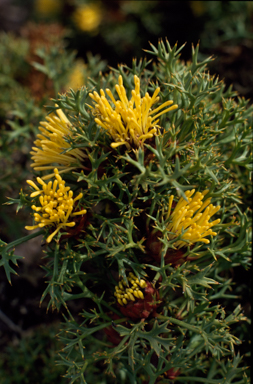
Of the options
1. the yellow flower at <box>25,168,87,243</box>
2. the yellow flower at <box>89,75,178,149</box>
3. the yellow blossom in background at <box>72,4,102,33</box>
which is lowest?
the yellow flower at <box>25,168,87,243</box>

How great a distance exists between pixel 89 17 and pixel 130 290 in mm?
2100

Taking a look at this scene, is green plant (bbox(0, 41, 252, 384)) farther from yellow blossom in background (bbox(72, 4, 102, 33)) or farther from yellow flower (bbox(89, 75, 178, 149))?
yellow blossom in background (bbox(72, 4, 102, 33))

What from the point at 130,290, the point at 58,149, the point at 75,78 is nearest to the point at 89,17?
the point at 75,78

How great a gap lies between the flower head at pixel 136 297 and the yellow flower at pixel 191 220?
143mm

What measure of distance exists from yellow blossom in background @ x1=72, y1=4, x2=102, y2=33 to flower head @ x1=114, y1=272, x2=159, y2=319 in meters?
2.02

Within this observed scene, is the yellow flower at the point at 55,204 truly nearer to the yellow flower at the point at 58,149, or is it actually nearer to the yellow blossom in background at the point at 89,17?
the yellow flower at the point at 58,149

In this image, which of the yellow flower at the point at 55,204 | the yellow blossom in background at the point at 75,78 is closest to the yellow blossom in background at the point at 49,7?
the yellow blossom in background at the point at 75,78

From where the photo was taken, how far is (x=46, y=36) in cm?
210

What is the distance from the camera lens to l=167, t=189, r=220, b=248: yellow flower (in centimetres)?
85

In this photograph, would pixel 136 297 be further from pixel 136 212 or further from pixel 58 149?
pixel 58 149

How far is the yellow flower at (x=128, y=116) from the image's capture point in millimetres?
823

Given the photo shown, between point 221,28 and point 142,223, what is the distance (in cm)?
167

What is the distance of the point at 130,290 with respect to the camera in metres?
0.88

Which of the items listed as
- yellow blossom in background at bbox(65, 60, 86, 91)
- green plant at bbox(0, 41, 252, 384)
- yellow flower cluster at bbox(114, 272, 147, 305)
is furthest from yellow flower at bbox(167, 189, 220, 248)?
yellow blossom in background at bbox(65, 60, 86, 91)
